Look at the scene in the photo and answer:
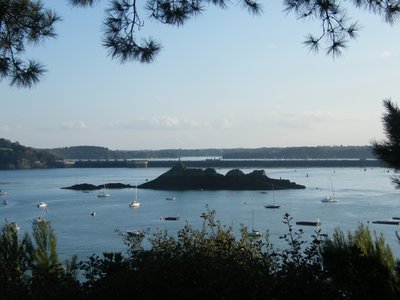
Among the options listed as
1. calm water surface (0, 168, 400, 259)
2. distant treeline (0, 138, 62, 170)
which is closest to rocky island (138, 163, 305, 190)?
calm water surface (0, 168, 400, 259)

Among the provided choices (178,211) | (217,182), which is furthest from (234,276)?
(217,182)

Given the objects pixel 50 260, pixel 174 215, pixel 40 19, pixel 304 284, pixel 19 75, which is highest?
pixel 40 19

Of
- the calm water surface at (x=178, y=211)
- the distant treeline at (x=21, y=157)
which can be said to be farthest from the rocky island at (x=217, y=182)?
the distant treeline at (x=21, y=157)

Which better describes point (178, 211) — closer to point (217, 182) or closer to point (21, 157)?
point (217, 182)

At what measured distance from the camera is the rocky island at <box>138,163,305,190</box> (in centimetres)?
5122

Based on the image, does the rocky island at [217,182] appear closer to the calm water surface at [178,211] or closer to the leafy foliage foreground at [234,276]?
the calm water surface at [178,211]

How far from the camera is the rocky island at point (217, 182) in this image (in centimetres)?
5122

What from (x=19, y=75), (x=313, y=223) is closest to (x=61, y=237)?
(x=313, y=223)

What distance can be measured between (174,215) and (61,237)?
10.4 metres

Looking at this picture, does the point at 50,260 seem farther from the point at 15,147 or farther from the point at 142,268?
the point at 15,147

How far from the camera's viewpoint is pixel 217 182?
52750 mm

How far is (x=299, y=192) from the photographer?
4719cm

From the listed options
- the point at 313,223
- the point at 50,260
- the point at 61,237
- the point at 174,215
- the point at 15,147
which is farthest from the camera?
the point at 15,147

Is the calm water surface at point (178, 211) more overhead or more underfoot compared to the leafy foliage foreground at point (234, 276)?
more underfoot
